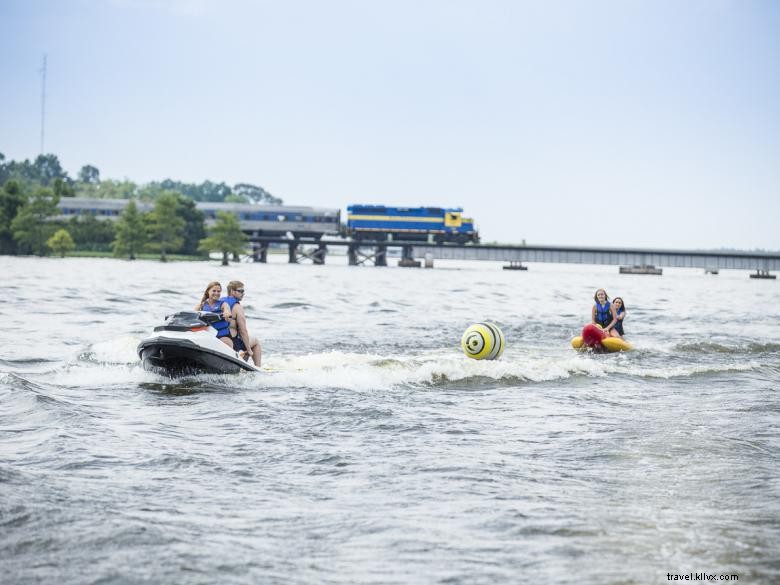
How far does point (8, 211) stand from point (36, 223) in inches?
183

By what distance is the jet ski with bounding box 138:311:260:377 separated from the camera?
45.6 feet

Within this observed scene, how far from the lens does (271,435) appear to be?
10492mm

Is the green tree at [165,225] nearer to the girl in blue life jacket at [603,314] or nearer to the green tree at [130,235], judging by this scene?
the green tree at [130,235]

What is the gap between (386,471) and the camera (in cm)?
886

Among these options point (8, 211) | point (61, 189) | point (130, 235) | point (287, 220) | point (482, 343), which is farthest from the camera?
point (61, 189)

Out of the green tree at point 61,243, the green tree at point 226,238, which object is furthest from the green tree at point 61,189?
the green tree at point 226,238

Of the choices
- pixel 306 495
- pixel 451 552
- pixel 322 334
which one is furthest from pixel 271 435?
pixel 322 334

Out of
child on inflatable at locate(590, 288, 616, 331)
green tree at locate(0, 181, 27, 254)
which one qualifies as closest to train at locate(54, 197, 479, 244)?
green tree at locate(0, 181, 27, 254)

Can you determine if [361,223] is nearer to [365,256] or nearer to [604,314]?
[365,256]

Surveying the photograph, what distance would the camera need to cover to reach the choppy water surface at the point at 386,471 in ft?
20.9

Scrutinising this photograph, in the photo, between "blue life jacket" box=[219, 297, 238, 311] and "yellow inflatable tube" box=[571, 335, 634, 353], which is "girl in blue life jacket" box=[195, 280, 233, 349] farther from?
"yellow inflatable tube" box=[571, 335, 634, 353]

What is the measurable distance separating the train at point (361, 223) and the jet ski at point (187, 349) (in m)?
92.9

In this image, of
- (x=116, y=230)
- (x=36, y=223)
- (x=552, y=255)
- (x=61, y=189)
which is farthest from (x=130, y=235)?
(x=552, y=255)

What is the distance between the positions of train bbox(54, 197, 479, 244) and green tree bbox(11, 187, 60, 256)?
112 inches
